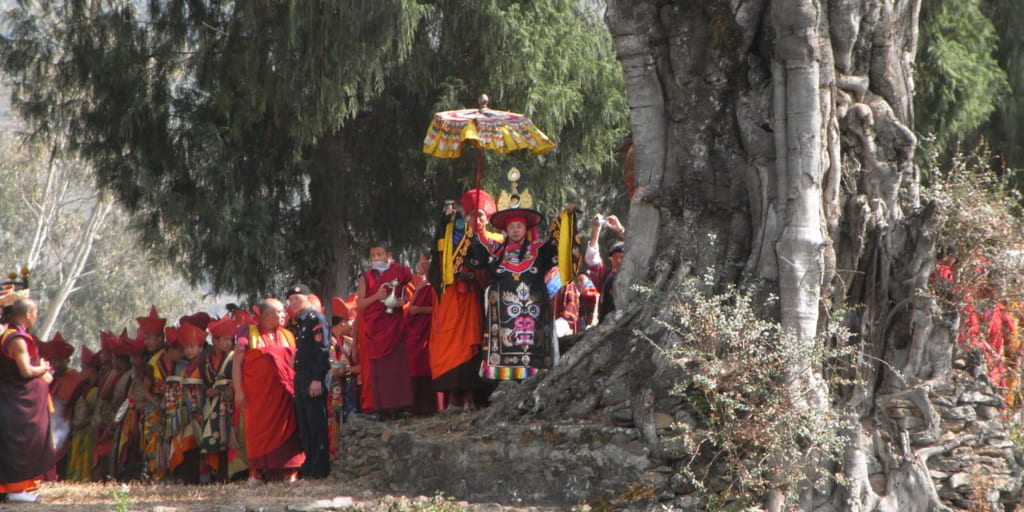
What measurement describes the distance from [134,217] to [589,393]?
29.4ft

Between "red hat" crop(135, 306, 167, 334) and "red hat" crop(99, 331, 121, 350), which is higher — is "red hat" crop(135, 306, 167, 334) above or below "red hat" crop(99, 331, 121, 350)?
above

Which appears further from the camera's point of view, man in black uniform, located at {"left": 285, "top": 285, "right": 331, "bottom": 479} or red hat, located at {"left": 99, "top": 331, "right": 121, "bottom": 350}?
red hat, located at {"left": 99, "top": 331, "right": 121, "bottom": 350}

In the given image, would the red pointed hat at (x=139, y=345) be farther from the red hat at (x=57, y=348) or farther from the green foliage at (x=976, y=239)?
the green foliage at (x=976, y=239)

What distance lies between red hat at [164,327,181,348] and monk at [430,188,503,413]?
333cm

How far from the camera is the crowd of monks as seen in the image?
9.38 metres

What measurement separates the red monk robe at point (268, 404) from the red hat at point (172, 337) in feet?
4.97

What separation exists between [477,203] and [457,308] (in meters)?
0.88

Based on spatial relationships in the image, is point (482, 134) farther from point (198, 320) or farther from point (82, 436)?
point (82, 436)

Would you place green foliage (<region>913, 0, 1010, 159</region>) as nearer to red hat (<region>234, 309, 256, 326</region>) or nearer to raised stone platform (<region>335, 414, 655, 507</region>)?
red hat (<region>234, 309, 256, 326</region>)

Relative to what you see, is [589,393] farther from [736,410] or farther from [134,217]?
[134,217]

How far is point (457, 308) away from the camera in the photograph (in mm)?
9648

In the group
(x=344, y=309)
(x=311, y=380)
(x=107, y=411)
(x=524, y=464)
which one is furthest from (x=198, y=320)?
(x=524, y=464)

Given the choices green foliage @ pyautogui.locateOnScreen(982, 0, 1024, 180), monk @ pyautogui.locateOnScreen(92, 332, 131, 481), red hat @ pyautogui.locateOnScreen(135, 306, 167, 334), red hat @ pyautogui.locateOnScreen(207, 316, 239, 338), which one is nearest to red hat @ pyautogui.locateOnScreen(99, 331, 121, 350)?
monk @ pyautogui.locateOnScreen(92, 332, 131, 481)

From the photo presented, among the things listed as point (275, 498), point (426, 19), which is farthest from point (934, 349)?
point (426, 19)
